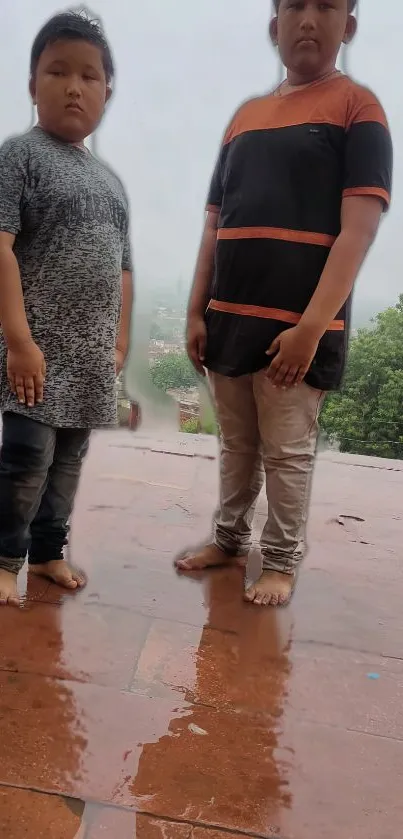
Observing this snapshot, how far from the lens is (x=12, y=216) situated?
95 cm

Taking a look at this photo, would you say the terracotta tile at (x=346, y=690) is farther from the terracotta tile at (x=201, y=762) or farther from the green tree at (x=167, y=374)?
the green tree at (x=167, y=374)

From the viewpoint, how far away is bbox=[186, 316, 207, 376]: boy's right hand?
4.03 feet

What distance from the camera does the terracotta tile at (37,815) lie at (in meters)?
0.61

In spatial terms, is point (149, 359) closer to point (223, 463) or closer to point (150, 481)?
point (150, 481)

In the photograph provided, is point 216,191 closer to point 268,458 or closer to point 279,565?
point 268,458

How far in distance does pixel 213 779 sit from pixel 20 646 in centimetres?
36

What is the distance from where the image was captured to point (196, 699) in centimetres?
85

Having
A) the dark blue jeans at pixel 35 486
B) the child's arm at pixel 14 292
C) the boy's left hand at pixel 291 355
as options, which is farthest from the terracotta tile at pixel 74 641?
the boy's left hand at pixel 291 355

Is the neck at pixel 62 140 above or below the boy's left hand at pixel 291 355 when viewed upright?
above

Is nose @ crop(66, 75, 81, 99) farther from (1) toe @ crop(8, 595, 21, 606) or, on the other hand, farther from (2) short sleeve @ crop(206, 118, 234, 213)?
(1) toe @ crop(8, 595, 21, 606)

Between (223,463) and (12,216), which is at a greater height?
(12,216)

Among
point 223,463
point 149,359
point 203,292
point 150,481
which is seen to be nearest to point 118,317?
point 203,292

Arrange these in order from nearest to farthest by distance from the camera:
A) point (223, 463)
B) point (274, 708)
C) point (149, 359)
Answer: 1. point (274, 708)
2. point (223, 463)
3. point (149, 359)

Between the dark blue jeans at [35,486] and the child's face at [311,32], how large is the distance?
2.28 feet
